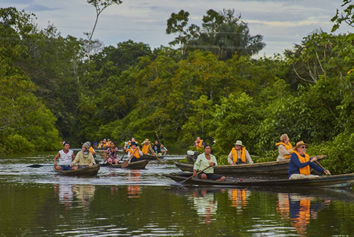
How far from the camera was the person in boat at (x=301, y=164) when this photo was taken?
60.1 feet

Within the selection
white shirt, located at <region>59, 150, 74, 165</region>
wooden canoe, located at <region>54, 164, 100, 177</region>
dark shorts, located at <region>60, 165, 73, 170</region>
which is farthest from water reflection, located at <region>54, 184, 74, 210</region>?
white shirt, located at <region>59, 150, 74, 165</region>

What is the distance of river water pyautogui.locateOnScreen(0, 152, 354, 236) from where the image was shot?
38.1 ft

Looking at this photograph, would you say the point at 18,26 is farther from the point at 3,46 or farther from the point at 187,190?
the point at 187,190

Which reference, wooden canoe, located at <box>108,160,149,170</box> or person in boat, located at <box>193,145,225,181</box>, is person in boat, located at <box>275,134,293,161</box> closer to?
person in boat, located at <box>193,145,225,181</box>

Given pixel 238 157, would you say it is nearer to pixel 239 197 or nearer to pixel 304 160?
pixel 304 160

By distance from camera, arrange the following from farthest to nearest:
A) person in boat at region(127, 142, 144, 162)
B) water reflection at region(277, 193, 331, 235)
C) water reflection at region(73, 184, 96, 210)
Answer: person in boat at region(127, 142, 144, 162)
water reflection at region(73, 184, 96, 210)
water reflection at region(277, 193, 331, 235)

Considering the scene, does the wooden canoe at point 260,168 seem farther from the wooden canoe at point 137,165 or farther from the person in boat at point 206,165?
the wooden canoe at point 137,165

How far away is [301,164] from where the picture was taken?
61.4ft

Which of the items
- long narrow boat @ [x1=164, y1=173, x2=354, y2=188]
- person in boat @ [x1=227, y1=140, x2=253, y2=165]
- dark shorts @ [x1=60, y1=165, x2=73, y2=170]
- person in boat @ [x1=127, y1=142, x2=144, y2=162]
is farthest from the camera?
person in boat @ [x1=127, y1=142, x2=144, y2=162]

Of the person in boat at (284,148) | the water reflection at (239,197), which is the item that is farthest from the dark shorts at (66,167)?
the water reflection at (239,197)

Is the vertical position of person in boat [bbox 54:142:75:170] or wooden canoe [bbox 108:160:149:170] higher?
person in boat [bbox 54:142:75:170]

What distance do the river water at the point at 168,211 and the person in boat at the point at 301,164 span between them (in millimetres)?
585

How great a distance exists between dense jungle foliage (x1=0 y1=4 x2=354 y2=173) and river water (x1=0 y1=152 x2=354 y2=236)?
674cm

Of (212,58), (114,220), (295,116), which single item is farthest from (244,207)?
(212,58)
